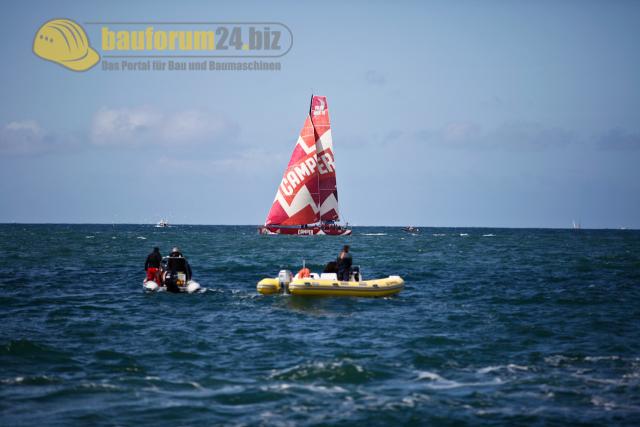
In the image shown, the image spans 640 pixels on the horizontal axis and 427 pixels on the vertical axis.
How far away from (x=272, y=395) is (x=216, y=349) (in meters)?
5.14

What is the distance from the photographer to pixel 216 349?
20.0 m

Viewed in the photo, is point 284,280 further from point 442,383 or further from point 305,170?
point 305,170

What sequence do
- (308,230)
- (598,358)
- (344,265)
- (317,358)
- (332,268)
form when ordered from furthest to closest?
(308,230)
(332,268)
(344,265)
(598,358)
(317,358)

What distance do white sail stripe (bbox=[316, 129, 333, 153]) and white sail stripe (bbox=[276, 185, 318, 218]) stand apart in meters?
5.81

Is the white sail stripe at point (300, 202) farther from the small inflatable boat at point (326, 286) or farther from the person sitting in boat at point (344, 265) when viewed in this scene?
the person sitting in boat at point (344, 265)

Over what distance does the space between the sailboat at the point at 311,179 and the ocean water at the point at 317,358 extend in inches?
2445

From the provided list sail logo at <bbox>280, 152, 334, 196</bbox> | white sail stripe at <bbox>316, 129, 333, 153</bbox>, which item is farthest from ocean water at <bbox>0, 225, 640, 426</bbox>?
white sail stripe at <bbox>316, 129, 333, 153</bbox>

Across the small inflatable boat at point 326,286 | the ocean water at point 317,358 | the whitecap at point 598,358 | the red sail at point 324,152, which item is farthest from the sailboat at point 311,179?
the whitecap at point 598,358

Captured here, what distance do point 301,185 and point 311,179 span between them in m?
1.63

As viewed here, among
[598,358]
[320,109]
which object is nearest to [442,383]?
[598,358]

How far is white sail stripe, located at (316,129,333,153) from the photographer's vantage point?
96750 millimetres

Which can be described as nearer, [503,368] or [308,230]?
[503,368]

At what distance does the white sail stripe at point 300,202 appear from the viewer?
319ft

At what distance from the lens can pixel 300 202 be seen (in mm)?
97562
